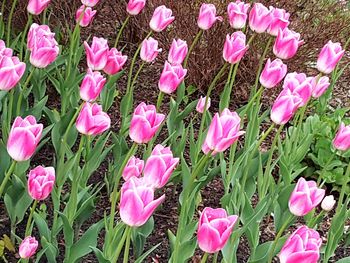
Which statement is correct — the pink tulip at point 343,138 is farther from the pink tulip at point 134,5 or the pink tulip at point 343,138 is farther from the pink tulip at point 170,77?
the pink tulip at point 134,5

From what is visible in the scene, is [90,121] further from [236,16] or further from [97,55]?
[236,16]

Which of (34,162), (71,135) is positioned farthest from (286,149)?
(34,162)

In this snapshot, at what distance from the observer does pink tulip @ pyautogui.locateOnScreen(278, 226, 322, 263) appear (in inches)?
66.6

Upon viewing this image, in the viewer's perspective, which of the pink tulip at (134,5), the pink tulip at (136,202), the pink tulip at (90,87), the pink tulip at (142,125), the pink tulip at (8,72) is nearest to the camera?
the pink tulip at (136,202)

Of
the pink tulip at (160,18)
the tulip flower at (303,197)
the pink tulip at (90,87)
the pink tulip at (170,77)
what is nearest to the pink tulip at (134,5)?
the pink tulip at (160,18)

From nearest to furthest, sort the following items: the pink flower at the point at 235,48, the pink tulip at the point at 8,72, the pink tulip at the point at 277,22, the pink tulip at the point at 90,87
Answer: the pink tulip at the point at 8,72 < the pink tulip at the point at 90,87 < the pink flower at the point at 235,48 < the pink tulip at the point at 277,22

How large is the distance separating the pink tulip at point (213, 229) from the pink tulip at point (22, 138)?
1.71 ft

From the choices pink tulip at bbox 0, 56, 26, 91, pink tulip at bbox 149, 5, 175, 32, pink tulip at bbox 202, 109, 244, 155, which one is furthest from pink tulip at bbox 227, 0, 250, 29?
pink tulip at bbox 202, 109, 244, 155

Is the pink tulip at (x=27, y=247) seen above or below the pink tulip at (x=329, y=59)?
below

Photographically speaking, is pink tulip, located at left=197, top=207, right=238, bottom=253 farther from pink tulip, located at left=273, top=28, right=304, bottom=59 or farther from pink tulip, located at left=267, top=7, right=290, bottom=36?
pink tulip, located at left=267, top=7, right=290, bottom=36

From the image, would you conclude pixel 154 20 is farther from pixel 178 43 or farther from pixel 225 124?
pixel 225 124

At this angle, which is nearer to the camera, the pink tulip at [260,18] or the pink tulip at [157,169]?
the pink tulip at [157,169]

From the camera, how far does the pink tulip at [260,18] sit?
282 centimetres

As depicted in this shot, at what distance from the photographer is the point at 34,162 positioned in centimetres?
310
